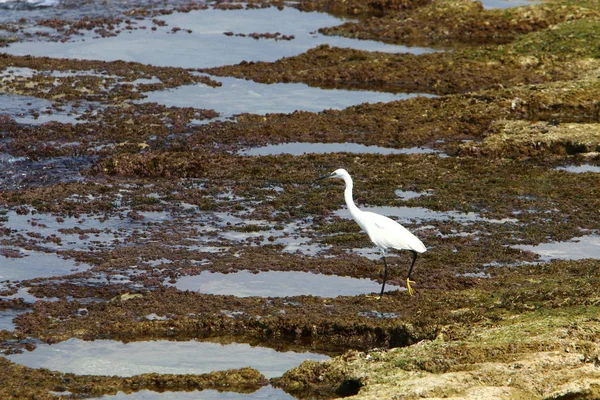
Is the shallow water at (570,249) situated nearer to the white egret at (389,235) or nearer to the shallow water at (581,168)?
the white egret at (389,235)

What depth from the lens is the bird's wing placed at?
49.8 ft

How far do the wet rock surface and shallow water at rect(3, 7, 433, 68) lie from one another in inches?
100.0

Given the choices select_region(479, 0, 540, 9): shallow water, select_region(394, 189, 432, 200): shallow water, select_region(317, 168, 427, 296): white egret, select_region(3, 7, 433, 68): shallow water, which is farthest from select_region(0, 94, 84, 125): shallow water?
select_region(479, 0, 540, 9): shallow water

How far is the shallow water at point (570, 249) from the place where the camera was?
17.8 metres

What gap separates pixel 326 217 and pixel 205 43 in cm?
2243

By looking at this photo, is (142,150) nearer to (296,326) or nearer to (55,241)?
(55,241)

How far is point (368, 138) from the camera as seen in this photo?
85.8ft

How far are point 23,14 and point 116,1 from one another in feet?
20.3

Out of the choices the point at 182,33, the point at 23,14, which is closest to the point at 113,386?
the point at 182,33

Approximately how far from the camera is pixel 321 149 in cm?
2539

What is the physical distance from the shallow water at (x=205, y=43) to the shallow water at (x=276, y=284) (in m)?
20.5

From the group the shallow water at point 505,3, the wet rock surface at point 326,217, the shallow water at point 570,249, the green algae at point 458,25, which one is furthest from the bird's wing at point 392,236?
the shallow water at point 505,3

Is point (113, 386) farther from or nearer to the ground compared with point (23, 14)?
nearer to the ground

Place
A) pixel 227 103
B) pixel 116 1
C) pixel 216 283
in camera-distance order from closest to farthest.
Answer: pixel 216 283
pixel 227 103
pixel 116 1
